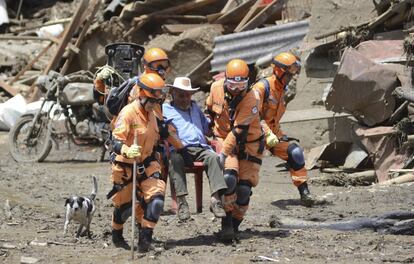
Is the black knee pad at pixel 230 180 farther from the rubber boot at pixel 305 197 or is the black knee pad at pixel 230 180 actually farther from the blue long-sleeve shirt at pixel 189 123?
the rubber boot at pixel 305 197

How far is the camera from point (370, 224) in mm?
8969

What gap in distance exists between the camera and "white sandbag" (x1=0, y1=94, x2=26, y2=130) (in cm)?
1812

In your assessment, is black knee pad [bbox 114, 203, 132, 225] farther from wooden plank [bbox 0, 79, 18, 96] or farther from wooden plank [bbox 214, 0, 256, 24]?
wooden plank [bbox 0, 79, 18, 96]

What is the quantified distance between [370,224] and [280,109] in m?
2.29

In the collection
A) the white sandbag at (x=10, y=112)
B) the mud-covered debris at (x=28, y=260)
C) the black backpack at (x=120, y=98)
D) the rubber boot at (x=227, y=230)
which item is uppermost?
the white sandbag at (x=10, y=112)

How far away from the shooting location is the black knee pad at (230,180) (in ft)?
28.1

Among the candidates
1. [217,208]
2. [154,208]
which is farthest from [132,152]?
[217,208]

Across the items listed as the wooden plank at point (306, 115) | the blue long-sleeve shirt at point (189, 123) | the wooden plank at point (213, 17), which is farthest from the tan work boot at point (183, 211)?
the wooden plank at point (213, 17)

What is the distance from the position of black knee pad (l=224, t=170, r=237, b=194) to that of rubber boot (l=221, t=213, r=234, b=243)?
0.25 m

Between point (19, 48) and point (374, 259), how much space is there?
1559cm

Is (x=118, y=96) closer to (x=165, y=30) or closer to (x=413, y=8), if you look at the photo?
(x=413, y=8)

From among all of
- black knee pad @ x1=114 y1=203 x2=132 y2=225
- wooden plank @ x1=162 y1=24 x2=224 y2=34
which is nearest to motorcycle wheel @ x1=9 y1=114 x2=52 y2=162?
wooden plank @ x1=162 y1=24 x2=224 y2=34

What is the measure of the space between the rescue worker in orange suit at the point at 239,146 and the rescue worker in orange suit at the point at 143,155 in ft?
2.72

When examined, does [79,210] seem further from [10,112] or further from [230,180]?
[10,112]
